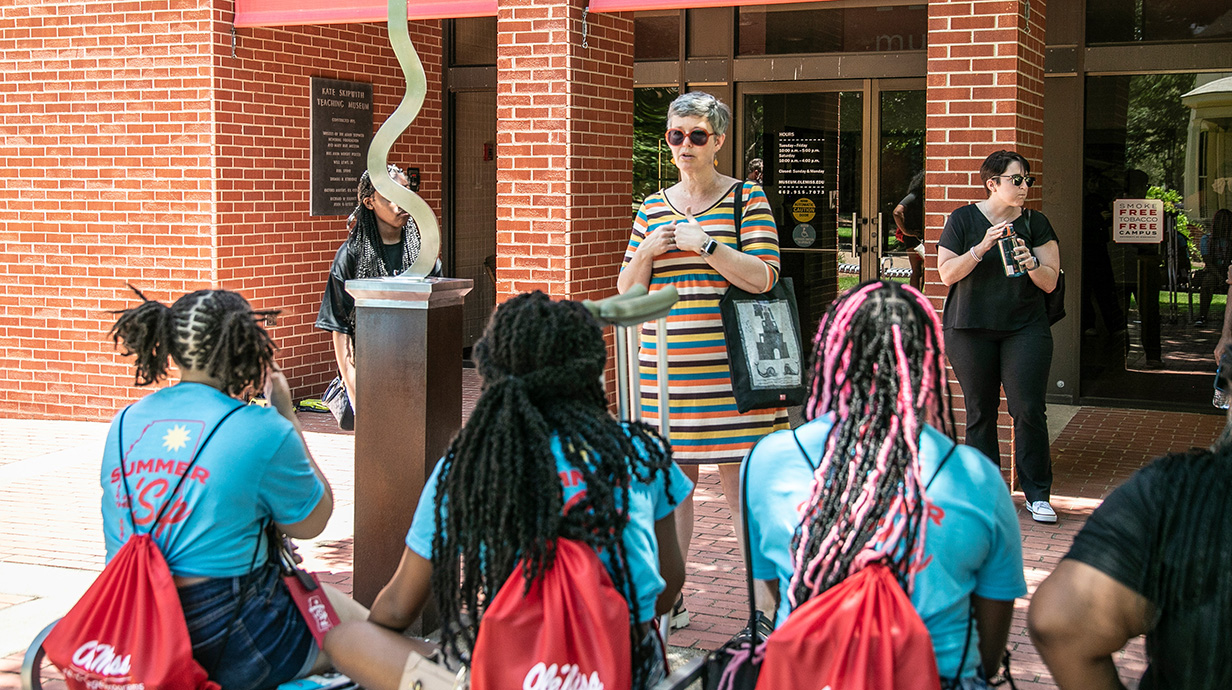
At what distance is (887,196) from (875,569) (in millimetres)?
8200

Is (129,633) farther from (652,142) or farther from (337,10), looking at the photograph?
(652,142)

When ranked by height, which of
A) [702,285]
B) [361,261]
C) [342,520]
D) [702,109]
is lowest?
[342,520]

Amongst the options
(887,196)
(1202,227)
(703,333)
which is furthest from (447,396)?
(1202,227)

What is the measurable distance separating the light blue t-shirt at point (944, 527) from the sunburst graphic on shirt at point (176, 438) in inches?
52.8

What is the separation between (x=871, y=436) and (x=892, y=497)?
15 cm

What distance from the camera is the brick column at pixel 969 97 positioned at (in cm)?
681

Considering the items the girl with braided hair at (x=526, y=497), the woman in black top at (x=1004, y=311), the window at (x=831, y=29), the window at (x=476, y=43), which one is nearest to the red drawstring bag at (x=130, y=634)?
the girl with braided hair at (x=526, y=497)

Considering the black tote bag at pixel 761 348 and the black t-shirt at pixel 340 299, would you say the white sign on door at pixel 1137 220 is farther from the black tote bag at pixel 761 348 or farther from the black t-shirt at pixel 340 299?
the black t-shirt at pixel 340 299

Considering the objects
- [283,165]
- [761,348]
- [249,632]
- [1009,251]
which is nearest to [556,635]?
[249,632]

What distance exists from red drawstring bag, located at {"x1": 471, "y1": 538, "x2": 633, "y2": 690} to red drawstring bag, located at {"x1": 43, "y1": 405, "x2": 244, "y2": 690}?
78 cm

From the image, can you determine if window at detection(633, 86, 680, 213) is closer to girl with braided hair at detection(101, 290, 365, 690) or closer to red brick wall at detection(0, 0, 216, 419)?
red brick wall at detection(0, 0, 216, 419)

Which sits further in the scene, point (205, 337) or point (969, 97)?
point (969, 97)

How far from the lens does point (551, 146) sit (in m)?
7.77

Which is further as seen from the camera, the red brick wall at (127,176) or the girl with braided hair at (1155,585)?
the red brick wall at (127,176)
